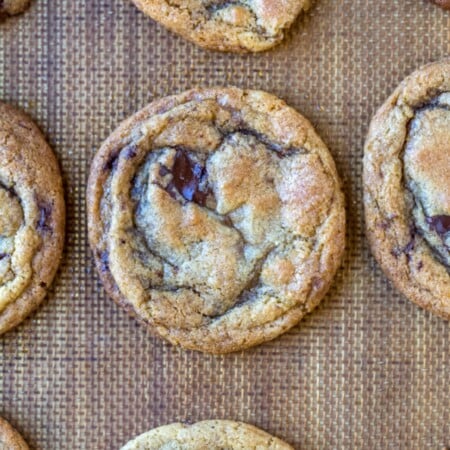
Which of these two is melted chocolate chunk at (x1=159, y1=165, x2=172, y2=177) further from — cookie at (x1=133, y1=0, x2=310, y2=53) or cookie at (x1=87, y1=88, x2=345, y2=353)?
cookie at (x1=133, y1=0, x2=310, y2=53)

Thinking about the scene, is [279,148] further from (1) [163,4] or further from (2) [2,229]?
(2) [2,229]

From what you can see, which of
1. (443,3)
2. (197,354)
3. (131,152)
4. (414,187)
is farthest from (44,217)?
(443,3)

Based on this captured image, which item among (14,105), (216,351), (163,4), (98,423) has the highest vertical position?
(163,4)

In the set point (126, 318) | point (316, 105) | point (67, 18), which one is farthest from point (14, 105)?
point (316, 105)

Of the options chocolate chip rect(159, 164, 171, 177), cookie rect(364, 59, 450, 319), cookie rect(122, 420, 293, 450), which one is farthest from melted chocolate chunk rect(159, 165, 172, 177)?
cookie rect(122, 420, 293, 450)

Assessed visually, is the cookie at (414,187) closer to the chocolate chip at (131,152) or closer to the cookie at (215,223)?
the cookie at (215,223)
